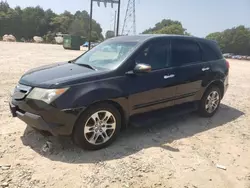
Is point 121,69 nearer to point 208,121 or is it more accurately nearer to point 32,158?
point 32,158

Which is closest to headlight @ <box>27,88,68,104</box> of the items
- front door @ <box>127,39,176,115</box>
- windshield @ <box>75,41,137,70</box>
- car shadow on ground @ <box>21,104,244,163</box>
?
car shadow on ground @ <box>21,104,244,163</box>

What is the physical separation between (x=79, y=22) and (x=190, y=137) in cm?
8966

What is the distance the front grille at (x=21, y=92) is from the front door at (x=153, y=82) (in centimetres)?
151

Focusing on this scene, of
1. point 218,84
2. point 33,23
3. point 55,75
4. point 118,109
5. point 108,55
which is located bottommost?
point 118,109

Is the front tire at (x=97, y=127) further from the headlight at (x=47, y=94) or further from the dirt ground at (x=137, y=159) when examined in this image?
the headlight at (x=47, y=94)

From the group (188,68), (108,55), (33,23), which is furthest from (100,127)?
(33,23)

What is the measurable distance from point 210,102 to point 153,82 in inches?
75.7

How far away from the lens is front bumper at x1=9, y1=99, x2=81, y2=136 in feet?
11.6

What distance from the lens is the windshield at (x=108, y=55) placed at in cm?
431

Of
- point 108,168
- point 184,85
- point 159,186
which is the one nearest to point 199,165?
point 159,186

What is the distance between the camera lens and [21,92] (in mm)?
3879

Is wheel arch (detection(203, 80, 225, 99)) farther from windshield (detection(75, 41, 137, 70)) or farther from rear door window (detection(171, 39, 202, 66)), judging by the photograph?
windshield (detection(75, 41, 137, 70))

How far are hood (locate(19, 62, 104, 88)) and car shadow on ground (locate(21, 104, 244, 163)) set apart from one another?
0.96 meters

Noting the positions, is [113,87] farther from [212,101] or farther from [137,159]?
[212,101]
